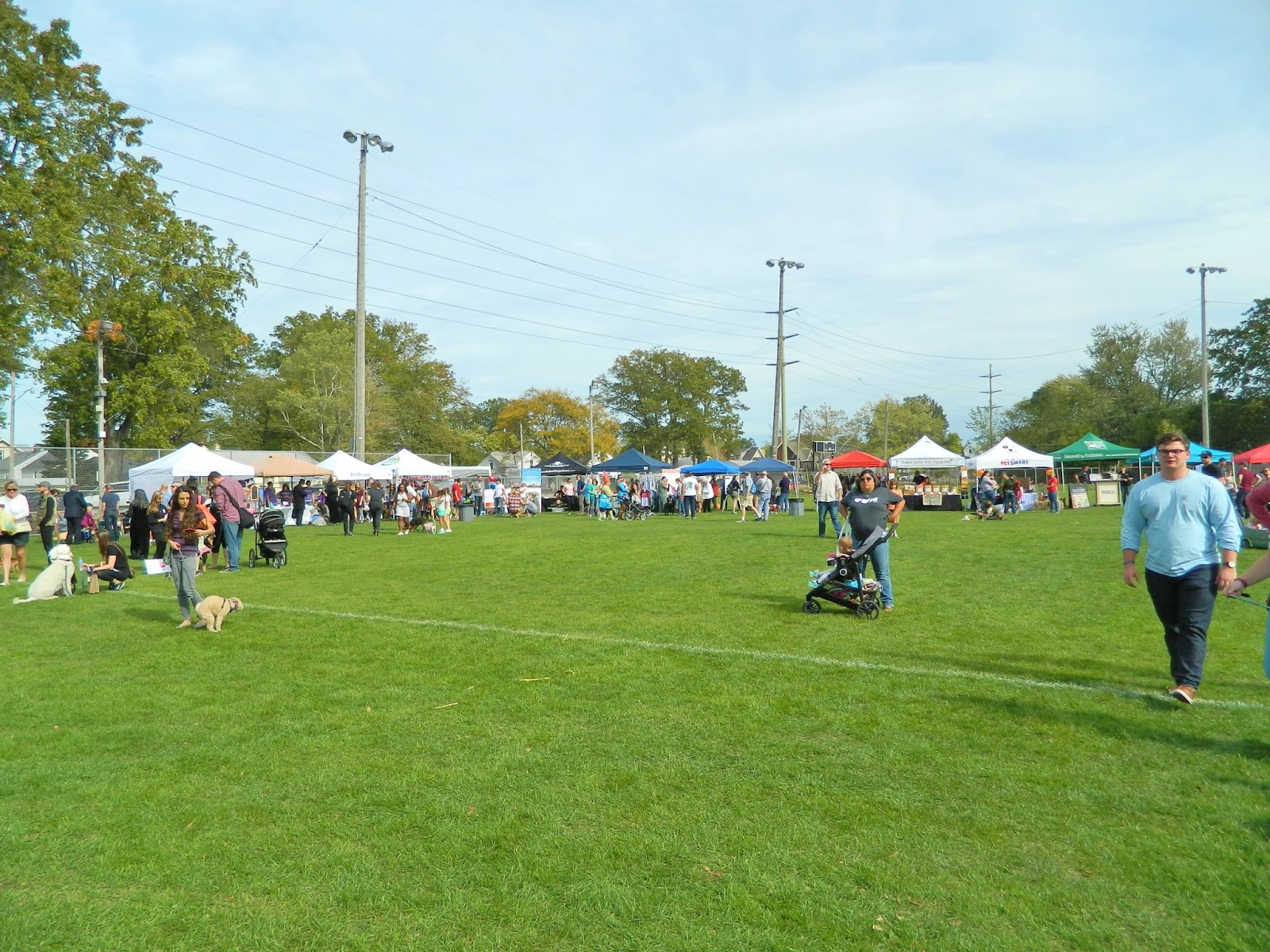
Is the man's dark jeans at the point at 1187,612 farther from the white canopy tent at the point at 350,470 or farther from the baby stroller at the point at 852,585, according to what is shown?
the white canopy tent at the point at 350,470

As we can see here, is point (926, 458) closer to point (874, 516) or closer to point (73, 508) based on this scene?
point (874, 516)

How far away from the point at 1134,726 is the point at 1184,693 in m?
0.67

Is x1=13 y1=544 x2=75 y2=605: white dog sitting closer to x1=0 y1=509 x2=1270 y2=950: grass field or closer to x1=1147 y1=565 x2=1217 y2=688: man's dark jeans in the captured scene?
x1=0 y1=509 x2=1270 y2=950: grass field

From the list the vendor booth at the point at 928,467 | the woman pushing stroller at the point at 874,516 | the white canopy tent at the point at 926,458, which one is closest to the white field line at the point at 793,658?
the woman pushing stroller at the point at 874,516

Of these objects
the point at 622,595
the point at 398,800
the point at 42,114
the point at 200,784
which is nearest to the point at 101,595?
the point at 622,595

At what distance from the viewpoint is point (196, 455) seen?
25.2 m

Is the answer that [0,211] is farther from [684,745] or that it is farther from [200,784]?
[684,745]

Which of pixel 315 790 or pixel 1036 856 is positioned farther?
pixel 315 790

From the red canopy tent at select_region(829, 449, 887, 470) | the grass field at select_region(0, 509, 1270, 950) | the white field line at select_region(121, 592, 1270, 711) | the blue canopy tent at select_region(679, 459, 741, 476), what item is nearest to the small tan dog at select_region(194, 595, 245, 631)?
the grass field at select_region(0, 509, 1270, 950)

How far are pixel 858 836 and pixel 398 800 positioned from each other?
7.53 ft

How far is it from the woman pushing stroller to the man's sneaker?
3.66 meters

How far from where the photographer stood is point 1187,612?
18.4 ft

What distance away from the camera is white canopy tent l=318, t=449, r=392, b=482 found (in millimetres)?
28859

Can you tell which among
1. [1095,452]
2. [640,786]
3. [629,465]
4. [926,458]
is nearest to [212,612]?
[640,786]
